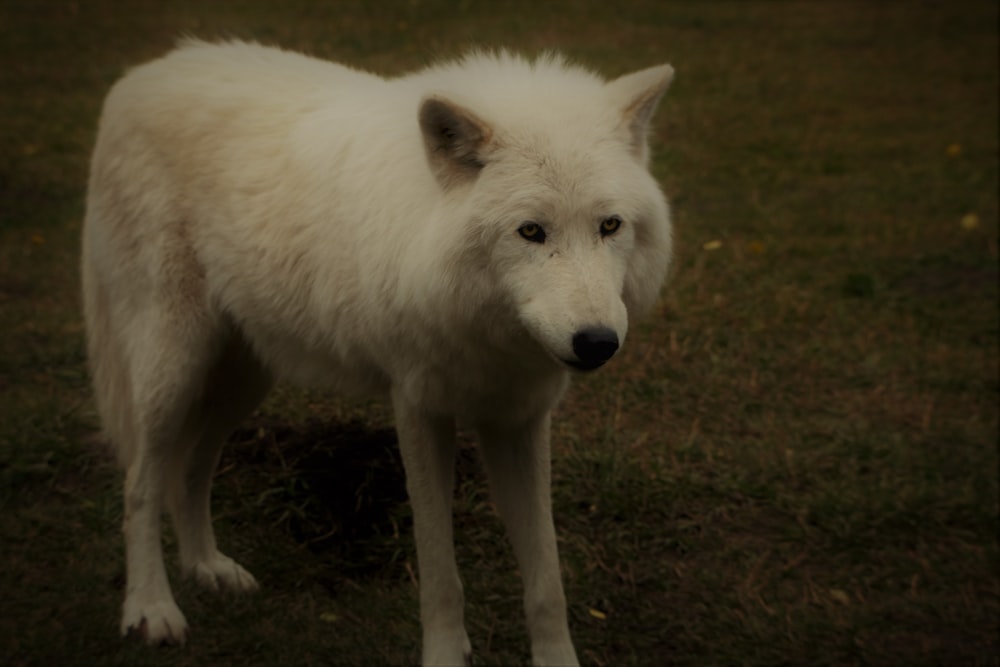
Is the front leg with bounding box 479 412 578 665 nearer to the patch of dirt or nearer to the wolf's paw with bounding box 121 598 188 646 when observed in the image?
the patch of dirt

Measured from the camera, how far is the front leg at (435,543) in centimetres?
319

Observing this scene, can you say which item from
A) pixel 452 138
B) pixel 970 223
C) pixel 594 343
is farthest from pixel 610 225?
pixel 970 223

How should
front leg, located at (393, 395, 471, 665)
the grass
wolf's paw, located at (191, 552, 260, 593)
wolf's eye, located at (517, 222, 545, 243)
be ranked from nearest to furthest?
1. wolf's eye, located at (517, 222, 545, 243)
2. front leg, located at (393, 395, 471, 665)
3. the grass
4. wolf's paw, located at (191, 552, 260, 593)

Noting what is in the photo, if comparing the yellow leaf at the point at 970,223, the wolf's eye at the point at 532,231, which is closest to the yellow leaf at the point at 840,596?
the wolf's eye at the point at 532,231

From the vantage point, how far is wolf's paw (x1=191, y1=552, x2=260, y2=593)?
12.2 feet

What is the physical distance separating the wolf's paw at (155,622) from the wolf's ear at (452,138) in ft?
5.75

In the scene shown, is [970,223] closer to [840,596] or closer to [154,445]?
[840,596]

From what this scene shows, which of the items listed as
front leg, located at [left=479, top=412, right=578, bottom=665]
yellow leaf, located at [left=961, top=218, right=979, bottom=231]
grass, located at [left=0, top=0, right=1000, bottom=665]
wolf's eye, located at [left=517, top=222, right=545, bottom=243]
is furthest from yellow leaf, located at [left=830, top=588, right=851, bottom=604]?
yellow leaf, located at [left=961, top=218, right=979, bottom=231]

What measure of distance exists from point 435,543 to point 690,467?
159 cm

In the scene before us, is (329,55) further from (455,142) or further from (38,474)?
(455,142)

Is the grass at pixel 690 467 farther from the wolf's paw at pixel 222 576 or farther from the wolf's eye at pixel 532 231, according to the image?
the wolf's eye at pixel 532 231

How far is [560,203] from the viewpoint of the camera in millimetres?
2613

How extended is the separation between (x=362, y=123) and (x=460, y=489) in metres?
1.64

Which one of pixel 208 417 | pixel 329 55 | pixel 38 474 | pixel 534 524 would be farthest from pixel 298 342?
pixel 329 55
